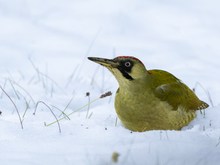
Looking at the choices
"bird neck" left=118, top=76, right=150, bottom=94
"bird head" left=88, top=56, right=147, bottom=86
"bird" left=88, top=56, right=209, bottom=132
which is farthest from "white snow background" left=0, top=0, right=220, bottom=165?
A: "bird head" left=88, top=56, right=147, bottom=86

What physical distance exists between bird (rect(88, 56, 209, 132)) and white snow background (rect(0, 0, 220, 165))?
0.17 m

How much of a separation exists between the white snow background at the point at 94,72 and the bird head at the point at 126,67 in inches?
17.1

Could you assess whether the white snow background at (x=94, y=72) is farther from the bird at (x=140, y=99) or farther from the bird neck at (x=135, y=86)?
the bird neck at (x=135, y=86)

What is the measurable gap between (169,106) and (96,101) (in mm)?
1367

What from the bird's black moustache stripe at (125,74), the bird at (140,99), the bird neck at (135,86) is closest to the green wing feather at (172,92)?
the bird at (140,99)

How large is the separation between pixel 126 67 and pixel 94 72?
10.2 feet

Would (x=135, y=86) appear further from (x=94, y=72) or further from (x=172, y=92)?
(x=94, y=72)

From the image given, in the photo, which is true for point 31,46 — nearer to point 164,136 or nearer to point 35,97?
point 35,97

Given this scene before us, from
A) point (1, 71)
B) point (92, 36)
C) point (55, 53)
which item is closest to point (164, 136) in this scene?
point (1, 71)

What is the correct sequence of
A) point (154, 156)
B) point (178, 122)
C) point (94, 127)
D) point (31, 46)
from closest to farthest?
1. point (154, 156)
2. point (94, 127)
3. point (178, 122)
4. point (31, 46)

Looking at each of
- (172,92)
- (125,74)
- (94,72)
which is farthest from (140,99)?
(94,72)

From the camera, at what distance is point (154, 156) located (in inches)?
203

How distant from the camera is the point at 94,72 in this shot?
30.8ft

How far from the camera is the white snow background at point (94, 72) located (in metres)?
5.28
